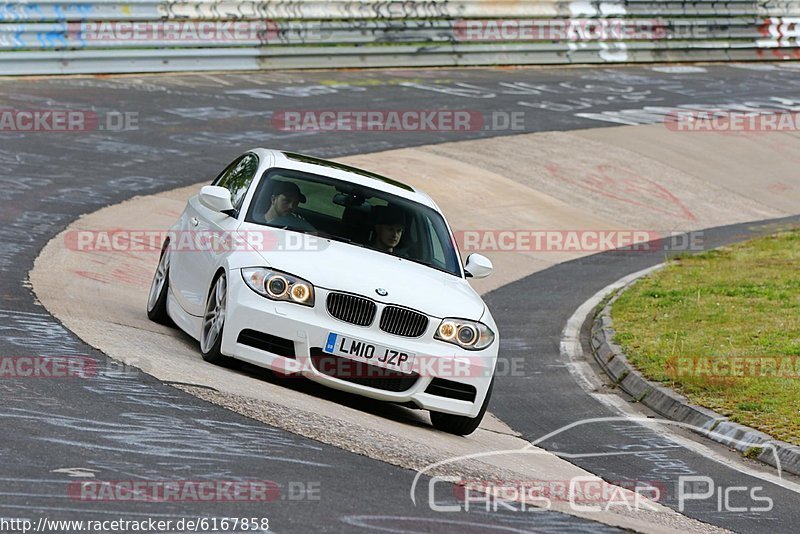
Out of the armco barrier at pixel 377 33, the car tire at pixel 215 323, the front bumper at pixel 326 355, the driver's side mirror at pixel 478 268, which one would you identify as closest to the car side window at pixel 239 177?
the car tire at pixel 215 323

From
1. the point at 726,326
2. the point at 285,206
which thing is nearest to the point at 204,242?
the point at 285,206

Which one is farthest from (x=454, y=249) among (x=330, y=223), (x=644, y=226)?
(x=644, y=226)

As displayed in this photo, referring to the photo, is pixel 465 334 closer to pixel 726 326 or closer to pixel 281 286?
pixel 281 286

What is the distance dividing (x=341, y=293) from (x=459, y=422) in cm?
131

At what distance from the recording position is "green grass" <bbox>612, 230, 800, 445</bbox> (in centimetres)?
1139

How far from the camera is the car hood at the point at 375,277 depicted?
905cm

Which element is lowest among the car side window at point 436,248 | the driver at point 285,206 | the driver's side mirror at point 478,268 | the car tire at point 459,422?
the car tire at point 459,422

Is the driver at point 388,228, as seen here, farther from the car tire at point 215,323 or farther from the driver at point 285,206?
the car tire at point 215,323

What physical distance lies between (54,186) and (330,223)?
836 cm

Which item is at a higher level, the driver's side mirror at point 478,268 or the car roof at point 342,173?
the car roof at point 342,173

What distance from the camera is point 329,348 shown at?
29.1 feet

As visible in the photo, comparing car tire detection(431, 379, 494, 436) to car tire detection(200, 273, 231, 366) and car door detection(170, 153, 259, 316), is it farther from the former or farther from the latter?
car door detection(170, 153, 259, 316)

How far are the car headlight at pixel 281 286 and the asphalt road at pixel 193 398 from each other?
3.31 feet

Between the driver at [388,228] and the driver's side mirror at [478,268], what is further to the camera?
the driver's side mirror at [478,268]
